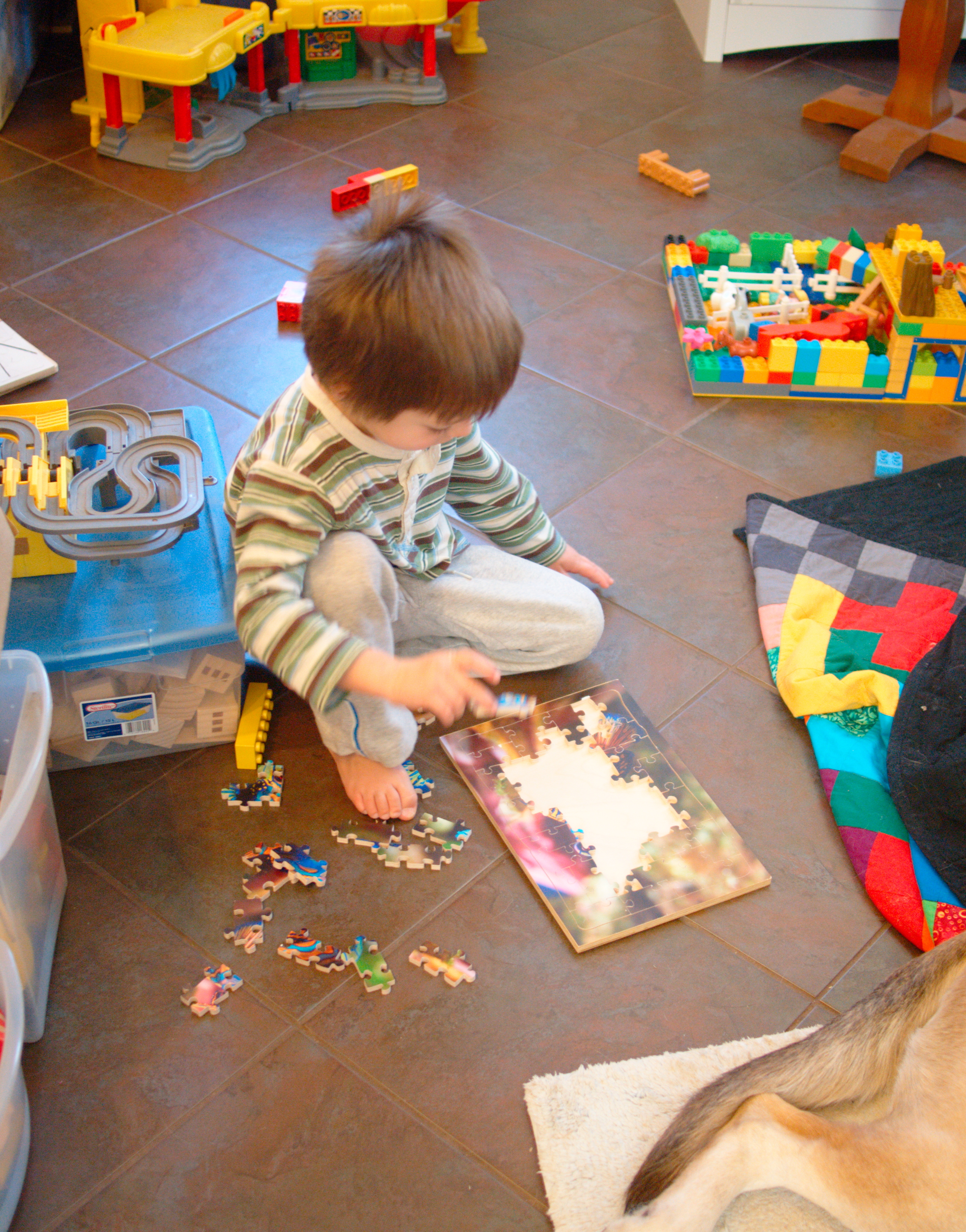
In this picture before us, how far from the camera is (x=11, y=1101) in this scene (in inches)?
38.3

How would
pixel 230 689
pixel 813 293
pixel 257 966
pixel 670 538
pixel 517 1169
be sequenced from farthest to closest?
A: pixel 813 293 < pixel 670 538 < pixel 230 689 < pixel 257 966 < pixel 517 1169

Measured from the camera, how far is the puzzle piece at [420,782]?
1.41m

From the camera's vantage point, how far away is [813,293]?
232 centimetres

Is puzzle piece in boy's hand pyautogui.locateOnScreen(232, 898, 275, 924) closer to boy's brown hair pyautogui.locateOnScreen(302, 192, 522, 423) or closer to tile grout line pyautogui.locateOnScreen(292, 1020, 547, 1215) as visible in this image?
tile grout line pyautogui.locateOnScreen(292, 1020, 547, 1215)

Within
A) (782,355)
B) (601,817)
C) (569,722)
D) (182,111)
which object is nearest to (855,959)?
(601,817)

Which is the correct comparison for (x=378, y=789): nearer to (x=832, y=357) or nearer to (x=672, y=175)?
(x=832, y=357)

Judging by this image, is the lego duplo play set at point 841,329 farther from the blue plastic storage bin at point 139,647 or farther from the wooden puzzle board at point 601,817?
the blue plastic storage bin at point 139,647

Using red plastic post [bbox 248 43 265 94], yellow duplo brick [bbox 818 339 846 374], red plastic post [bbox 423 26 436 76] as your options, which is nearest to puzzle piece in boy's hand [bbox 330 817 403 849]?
yellow duplo brick [bbox 818 339 846 374]

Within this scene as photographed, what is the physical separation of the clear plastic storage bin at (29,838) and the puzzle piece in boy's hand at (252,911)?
0.20m

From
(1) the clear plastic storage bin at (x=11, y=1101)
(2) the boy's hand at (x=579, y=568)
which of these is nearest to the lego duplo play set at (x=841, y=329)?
(2) the boy's hand at (x=579, y=568)

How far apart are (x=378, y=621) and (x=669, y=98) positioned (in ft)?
8.16

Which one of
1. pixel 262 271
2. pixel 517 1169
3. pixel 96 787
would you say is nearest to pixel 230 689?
pixel 96 787

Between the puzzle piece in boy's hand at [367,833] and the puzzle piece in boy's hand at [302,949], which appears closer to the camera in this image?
the puzzle piece in boy's hand at [302,949]

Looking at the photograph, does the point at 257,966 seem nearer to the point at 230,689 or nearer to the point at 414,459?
the point at 230,689
